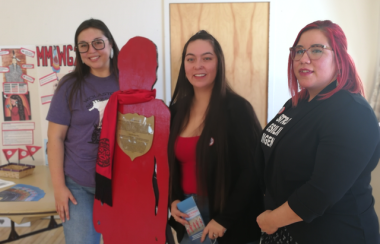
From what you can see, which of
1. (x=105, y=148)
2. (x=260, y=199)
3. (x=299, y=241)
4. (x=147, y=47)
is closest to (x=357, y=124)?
(x=299, y=241)

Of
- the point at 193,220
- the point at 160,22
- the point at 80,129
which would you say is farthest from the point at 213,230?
the point at 160,22

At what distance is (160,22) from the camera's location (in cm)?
231

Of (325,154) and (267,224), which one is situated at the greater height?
(325,154)

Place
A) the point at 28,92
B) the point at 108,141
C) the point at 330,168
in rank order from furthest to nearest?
1. the point at 28,92
2. the point at 108,141
3. the point at 330,168

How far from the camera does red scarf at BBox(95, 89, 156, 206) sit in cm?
133

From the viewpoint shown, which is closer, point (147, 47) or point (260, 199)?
point (260, 199)

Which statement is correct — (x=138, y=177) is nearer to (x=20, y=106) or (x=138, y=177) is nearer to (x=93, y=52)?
(x=93, y=52)

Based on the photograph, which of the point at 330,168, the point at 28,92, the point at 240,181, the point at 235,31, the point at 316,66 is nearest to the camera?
the point at 330,168

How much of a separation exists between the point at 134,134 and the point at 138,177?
0.76ft

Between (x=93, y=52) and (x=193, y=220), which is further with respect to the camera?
(x=93, y=52)

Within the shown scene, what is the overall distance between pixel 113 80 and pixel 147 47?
0.94 feet

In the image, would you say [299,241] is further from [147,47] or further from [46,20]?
[46,20]

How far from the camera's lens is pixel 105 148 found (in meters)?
1.35

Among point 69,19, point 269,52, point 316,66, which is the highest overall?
point 69,19
